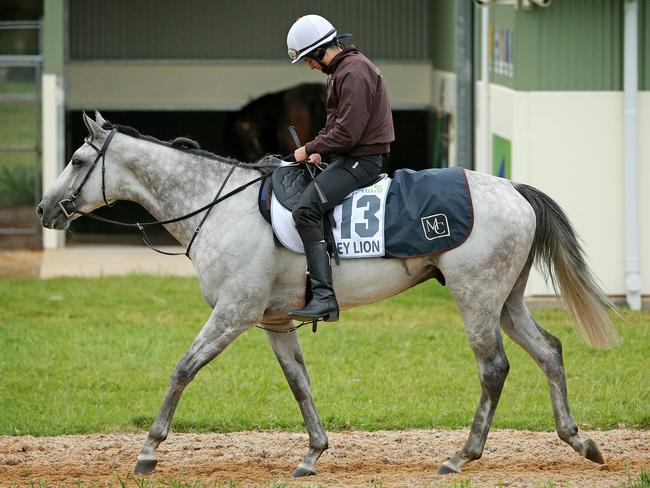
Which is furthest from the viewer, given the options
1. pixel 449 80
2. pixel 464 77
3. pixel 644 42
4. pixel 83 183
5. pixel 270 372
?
pixel 449 80

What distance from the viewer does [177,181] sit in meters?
7.62

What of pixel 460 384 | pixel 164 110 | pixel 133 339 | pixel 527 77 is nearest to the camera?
pixel 460 384

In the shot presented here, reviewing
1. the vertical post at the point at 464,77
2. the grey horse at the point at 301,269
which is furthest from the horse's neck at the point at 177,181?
the vertical post at the point at 464,77

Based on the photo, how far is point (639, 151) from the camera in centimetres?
1302

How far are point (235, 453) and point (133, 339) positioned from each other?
162 inches

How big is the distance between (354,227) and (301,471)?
146 cm

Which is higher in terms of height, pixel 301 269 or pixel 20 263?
pixel 301 269

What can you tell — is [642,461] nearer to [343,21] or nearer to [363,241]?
[363,241]

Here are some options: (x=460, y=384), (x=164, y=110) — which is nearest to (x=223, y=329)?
(x=460, y=384)

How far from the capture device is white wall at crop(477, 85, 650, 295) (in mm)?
13008

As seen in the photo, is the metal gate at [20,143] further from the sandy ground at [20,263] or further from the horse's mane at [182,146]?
the horse's mane at [182,146]

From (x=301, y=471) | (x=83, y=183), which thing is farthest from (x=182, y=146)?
(x=301, y=471)

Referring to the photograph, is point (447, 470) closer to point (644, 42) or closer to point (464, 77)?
point (644, 42)

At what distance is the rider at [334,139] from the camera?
712cm
